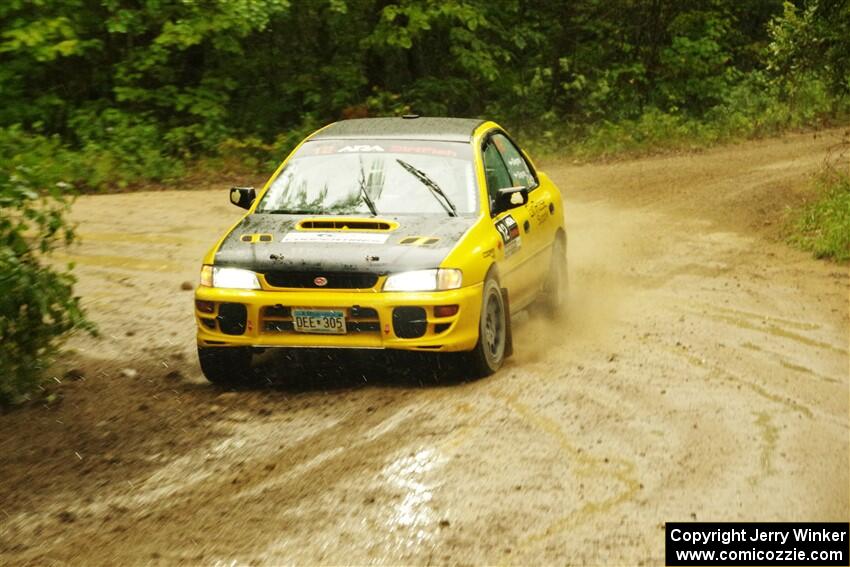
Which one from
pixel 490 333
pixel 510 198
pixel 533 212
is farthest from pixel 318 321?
pixel 533 212

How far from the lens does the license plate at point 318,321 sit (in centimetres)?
800

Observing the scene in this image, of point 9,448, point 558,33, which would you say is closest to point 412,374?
point 9,448

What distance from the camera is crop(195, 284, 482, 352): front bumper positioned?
7.98m

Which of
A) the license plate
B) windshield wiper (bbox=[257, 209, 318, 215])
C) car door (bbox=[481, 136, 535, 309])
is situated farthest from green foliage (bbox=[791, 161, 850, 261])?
the license plate

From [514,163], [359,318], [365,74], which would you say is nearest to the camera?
[359,318]

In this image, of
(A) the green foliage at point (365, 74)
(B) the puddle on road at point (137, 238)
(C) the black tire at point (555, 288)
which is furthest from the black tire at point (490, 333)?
(A) the green foliage at point (365, 74)

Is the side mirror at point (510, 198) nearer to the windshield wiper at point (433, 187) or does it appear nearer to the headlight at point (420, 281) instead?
the windshield wiper at point (433, 187)

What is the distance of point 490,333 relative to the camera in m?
8.52

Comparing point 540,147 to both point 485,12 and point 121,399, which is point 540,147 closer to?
point 485,12

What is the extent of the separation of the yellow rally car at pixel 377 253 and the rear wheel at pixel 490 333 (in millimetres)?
10

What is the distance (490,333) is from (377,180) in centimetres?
139

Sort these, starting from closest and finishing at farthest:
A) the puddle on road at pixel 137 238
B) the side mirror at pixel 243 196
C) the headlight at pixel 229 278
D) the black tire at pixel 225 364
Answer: the headlight at pixel 229 278, the black tire at pixel 225 364, the side mirror at pixel 243 196, the puddle on road at pixel 137 238

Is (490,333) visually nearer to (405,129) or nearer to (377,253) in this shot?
(377,253)

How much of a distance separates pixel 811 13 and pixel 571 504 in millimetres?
11128
